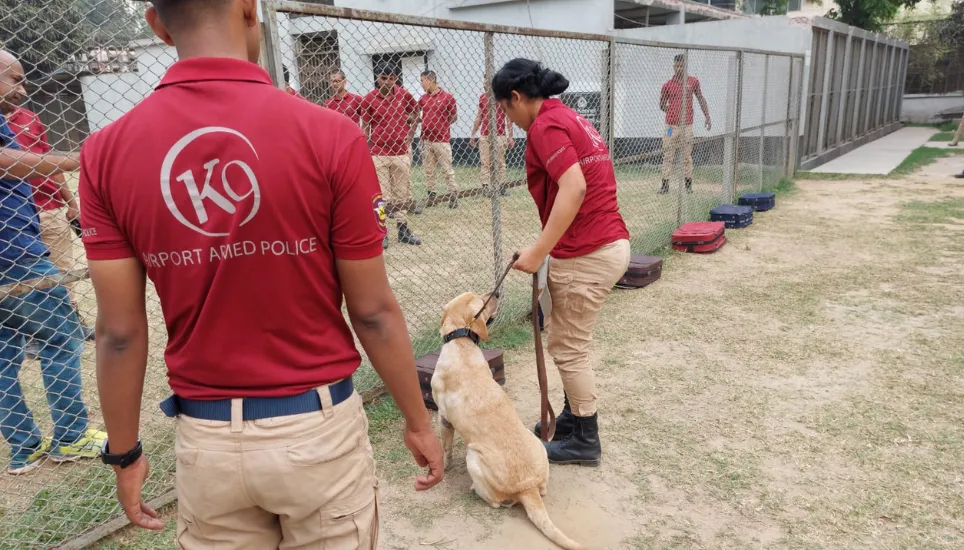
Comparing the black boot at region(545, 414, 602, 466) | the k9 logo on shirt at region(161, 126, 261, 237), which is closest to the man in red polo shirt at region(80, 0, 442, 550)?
the k9 logo on shirt at region(161, 126, 261, 237)

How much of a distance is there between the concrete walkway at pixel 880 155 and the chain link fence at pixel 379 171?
1797mm

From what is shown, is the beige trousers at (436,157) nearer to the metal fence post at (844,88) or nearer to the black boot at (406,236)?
the black boot at (406,236)

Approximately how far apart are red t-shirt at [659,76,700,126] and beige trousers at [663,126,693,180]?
17 centimetres

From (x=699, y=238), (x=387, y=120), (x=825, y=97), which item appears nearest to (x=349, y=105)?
(x=387, y=120)

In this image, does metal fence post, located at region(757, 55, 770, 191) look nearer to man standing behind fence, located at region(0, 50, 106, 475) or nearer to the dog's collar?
the dog's collar

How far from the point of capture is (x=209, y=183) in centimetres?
122

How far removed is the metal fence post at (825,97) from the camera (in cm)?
1405

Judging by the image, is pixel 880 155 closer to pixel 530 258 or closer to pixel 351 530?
pixel 530 258

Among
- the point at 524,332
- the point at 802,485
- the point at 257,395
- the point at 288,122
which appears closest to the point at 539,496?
the point at 802,485

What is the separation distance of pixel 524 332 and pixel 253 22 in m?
4.11

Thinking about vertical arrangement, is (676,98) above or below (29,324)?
above

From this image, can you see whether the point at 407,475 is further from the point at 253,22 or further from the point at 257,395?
the point at 253,22

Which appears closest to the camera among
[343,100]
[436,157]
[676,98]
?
[343,100]

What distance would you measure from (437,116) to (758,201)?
5.18 meters
